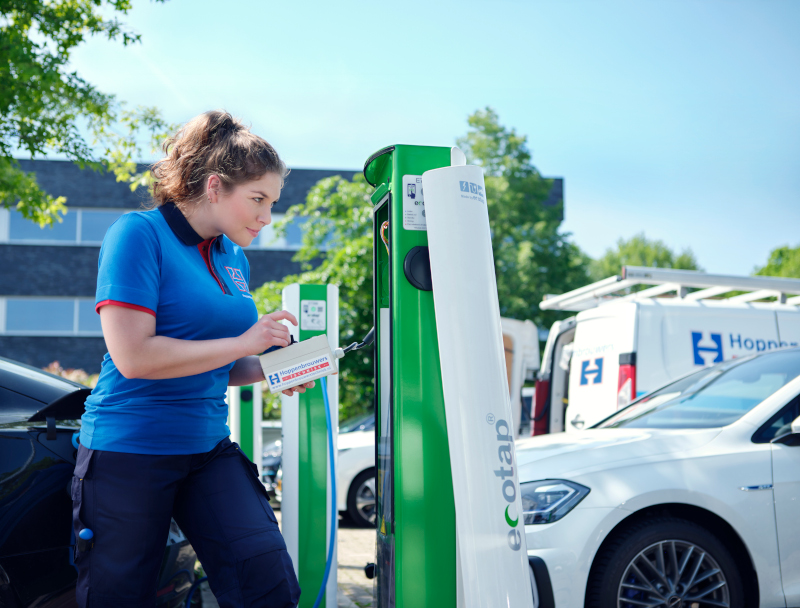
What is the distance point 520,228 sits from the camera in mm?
24359

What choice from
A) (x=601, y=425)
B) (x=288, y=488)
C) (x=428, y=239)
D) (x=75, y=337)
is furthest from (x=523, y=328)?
(x=75, y=337)

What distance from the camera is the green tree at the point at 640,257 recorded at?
46.3 meters

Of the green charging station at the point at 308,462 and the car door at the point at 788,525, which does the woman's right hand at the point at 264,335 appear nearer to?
the green charging station at the point at 308,462

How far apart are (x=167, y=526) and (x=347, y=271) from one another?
8995mm

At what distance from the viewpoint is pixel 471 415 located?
75.9 inches

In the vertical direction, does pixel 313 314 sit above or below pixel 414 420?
above

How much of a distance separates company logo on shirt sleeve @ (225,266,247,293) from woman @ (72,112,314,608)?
63 mm

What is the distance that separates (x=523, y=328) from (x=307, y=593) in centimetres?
745

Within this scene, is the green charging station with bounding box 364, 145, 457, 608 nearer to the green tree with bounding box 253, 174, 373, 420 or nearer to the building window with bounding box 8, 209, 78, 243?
the green tree with bounding box 253, 174, 373, 420

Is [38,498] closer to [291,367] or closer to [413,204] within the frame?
[291,367]

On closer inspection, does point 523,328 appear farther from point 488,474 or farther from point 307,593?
point 488,474

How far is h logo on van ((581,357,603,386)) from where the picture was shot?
264 inches

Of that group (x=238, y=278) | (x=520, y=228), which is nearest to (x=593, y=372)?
(x=238, y=278)

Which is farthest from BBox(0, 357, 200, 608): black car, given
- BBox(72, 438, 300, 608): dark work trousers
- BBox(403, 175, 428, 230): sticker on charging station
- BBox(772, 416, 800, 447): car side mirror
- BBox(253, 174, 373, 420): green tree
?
BBox(253, 174, 373, 420): green tree
